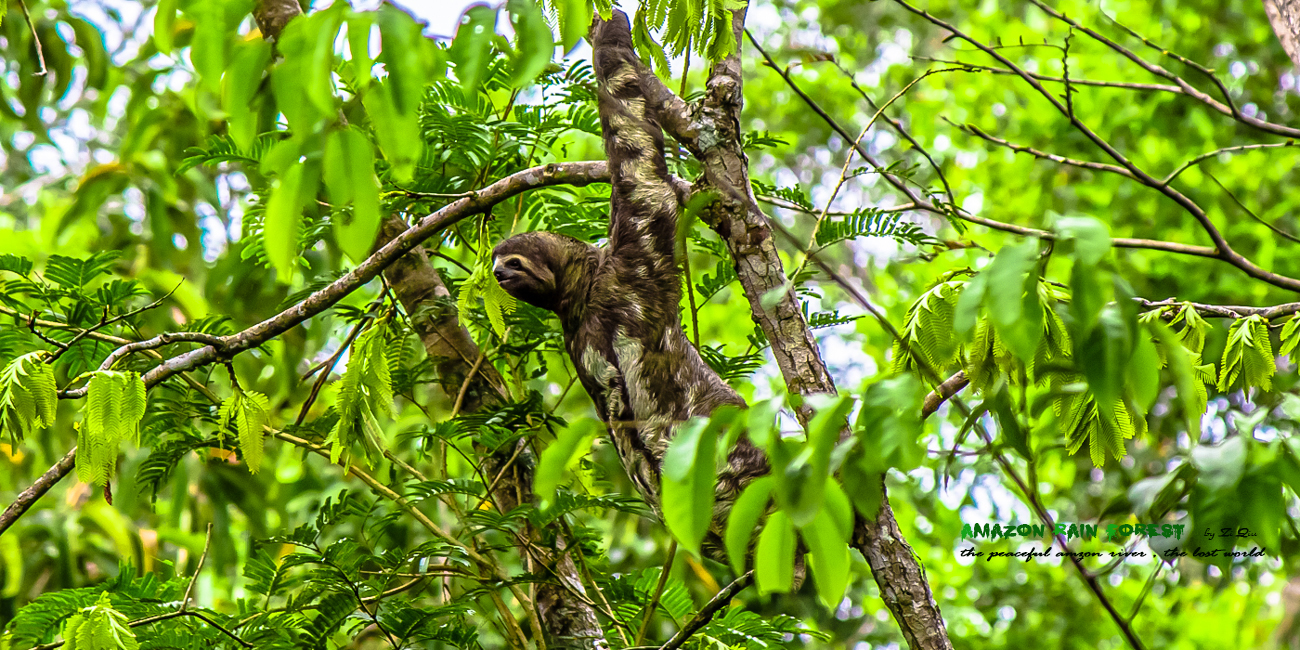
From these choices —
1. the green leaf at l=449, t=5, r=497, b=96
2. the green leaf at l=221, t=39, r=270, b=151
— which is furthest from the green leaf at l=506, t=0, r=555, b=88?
the green leaf at l=221, t=39, r=270, b=151

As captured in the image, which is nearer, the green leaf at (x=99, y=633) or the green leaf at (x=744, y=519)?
the green leaf at (x=744, y=519)

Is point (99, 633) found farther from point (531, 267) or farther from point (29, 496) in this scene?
point (531, 267)

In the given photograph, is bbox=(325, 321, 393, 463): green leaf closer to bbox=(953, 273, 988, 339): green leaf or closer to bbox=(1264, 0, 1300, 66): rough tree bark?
bbox=(953, 273, 988, 339): green leaf

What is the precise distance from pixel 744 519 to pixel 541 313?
8.07 ft

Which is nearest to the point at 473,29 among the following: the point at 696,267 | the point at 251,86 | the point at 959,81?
the point at 251,86

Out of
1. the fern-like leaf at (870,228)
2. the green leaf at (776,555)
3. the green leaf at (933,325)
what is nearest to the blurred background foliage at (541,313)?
the fern-like leaf at (870,228)

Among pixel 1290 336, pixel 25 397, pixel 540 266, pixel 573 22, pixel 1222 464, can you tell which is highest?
pixel 540 266

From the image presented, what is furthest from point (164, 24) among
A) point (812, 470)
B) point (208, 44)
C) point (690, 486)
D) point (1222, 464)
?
point (1222, 464)

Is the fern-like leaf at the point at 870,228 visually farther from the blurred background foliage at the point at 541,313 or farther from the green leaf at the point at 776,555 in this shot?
the green leaf at the point at 776,555

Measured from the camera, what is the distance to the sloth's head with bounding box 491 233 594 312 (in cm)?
302

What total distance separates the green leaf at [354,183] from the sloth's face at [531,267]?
185 centimetres

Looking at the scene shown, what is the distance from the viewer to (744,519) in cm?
113

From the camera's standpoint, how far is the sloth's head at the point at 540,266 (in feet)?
9.92

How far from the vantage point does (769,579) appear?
3.81ft
